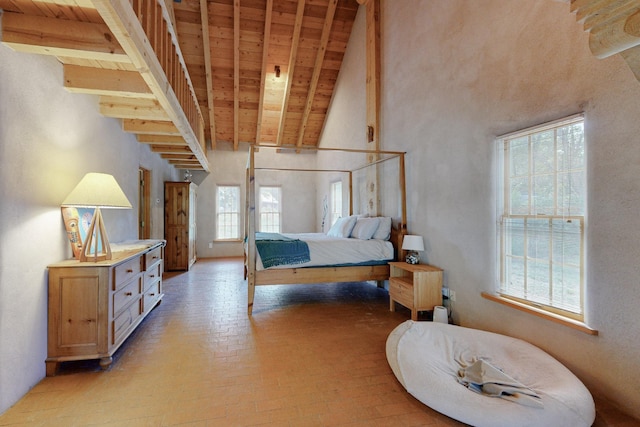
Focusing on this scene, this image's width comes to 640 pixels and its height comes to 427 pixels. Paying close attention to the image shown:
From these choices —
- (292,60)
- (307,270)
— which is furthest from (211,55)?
(307,270)

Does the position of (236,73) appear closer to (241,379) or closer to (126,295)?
(126,295)

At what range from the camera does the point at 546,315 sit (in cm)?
217

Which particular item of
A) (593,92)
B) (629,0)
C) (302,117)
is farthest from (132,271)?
(302,117)

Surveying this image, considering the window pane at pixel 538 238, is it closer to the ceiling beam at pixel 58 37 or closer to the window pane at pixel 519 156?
the window pane at pixel 519 156

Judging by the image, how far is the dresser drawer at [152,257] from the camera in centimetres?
315

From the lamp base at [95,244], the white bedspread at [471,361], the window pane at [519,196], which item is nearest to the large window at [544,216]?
the window pane at [519,196]

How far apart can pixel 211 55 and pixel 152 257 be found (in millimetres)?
4210

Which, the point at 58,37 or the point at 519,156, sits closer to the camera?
the point at 58,37

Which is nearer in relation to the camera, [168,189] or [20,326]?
[20,326]

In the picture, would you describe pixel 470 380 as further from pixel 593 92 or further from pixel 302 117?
pixel 302 117

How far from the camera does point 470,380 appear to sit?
6.19 ft

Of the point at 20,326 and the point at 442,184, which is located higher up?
the point at 442,184

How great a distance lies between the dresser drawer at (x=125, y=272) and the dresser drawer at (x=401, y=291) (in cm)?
288

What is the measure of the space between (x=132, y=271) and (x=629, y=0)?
3.64 meters
